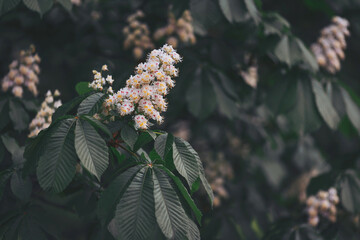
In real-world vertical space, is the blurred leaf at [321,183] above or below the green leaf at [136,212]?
below

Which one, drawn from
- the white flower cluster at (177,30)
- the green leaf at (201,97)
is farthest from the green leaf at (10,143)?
the white flower cluster at (177,30)

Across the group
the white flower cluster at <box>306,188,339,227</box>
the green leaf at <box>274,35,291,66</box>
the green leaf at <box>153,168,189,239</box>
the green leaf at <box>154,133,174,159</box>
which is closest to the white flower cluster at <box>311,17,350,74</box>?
the green leaf at <box>274,35,291,66</box>

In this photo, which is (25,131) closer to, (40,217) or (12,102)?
(12,102)

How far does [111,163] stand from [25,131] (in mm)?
660

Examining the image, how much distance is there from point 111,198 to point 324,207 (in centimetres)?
159

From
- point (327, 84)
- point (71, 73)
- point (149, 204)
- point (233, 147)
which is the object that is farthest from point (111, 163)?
point (233, 147)

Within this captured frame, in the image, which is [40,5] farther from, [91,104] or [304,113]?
[304,113]

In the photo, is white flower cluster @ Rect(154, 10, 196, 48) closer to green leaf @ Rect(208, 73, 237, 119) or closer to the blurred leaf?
green leaf @ Rect(208, 73, 237, 119)

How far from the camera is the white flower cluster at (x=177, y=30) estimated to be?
108 inches

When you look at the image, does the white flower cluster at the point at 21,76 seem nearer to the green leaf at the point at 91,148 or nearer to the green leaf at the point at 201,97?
the green leaf at the point at 201,97

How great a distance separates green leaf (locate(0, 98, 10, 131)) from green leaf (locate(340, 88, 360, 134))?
6.36 feet

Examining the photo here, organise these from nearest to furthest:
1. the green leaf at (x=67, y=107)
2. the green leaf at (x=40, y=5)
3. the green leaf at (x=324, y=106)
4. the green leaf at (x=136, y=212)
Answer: the green leaf at (x=136, y=212)
the green leaf at (x=67, y=107)
the green leaf at (x=40, y=5)
the green leaf at (x=324, y=106)

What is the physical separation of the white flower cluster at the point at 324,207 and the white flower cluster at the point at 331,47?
0.81 metres

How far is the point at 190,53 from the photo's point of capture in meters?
2.80
